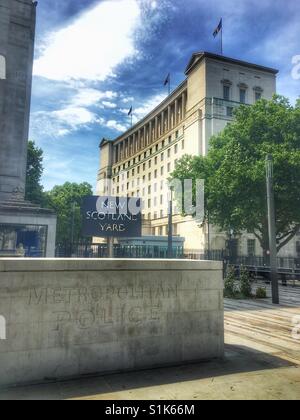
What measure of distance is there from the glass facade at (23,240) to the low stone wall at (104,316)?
76.1 ft

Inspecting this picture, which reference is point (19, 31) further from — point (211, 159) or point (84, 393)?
point (84, 393)

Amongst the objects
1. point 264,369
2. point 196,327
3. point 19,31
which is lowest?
point 264,369

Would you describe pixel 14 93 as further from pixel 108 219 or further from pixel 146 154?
pixel 146 154

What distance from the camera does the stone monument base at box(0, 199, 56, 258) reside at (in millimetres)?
28469

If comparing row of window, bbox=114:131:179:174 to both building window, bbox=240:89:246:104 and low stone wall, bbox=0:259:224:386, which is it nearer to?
building window, bbox=240:89:246:104

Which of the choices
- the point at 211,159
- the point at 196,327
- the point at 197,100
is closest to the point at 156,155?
the point at 197,100

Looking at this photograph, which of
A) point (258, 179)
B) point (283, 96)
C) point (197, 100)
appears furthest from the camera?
point (197, 100)

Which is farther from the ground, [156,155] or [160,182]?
[156,155]

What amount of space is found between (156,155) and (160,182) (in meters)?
6.37

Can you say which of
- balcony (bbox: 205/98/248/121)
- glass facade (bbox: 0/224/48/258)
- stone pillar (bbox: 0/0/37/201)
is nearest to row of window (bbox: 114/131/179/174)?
balcony (bbox: 205/98/248/121)

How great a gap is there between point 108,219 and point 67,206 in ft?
150

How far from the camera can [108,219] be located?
22.4m

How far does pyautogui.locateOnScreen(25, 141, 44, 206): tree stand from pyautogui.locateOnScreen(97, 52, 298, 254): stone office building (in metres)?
22.2
